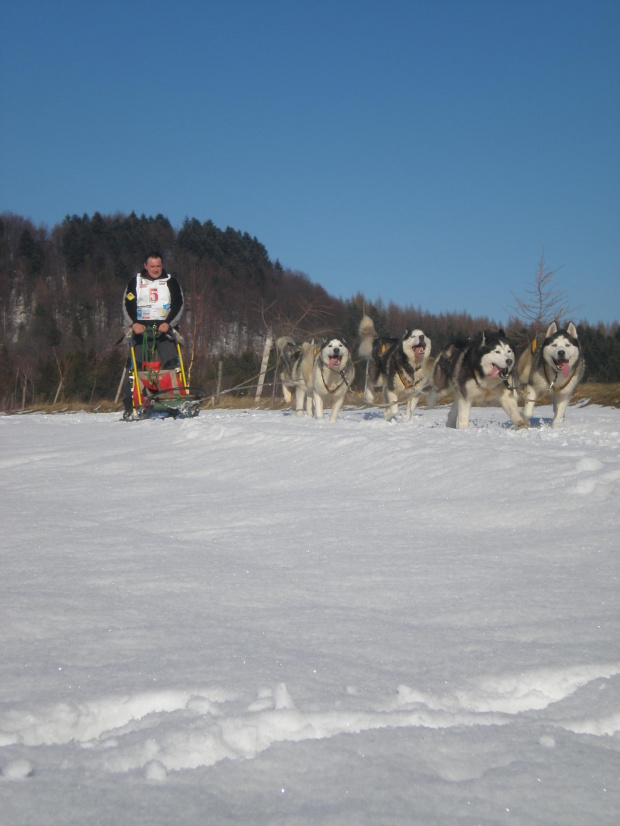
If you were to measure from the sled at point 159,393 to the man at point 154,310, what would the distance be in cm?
11

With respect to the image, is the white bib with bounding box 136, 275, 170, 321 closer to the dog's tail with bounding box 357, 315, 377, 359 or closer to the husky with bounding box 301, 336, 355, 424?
the husky with bounding box 301, 336, 355, 424

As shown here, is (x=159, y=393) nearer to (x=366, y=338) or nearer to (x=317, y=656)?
(x=366, y=338)

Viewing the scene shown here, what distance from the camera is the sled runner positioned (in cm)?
814

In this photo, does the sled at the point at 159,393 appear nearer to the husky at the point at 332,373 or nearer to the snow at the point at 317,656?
the husky at the point at 332,373

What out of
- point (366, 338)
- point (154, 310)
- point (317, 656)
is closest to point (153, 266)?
point (154, 310)

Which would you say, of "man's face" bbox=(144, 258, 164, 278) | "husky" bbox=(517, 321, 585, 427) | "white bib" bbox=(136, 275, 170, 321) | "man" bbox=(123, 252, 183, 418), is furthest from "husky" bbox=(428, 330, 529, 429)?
"man's face" bbox=(144, 258, 164, 278)

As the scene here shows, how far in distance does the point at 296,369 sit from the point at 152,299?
11.7 ft

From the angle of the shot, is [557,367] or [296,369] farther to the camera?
[296,369]

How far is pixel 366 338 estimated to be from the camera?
10438mm

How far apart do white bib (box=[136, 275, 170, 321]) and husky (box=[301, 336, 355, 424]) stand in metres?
2.11

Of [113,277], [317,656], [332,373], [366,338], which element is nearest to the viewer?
[317,656]

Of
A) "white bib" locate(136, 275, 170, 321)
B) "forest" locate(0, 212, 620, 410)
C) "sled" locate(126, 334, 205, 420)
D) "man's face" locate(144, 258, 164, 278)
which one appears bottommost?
"sled" locate(126, 334, 205, 420)

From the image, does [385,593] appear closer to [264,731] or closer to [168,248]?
[264,731]

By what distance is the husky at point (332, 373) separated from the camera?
8.87 metres
